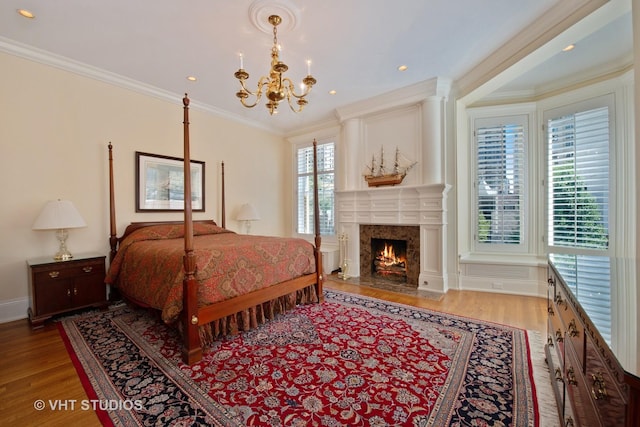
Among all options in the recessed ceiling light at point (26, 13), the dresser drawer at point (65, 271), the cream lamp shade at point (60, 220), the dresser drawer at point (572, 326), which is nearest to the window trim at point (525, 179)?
the dresser drawer at point (572, 326)

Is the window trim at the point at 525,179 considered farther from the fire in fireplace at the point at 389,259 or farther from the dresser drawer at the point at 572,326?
the dresser drawer at the point at 572,326

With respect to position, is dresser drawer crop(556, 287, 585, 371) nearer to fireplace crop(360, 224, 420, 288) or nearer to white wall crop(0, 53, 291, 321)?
fireplace crop(360, 224, 420, 288)

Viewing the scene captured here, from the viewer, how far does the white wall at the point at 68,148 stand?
2.78 metres

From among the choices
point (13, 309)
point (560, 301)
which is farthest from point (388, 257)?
point (13, 309)

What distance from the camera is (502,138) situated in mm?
3963

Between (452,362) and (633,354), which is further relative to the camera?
(452,362)

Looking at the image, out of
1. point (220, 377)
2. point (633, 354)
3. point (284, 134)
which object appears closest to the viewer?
point (633, 354)

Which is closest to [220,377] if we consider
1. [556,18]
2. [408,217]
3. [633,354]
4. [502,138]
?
[633,354]

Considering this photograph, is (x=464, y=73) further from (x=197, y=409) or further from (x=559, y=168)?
(x=197, y=409)

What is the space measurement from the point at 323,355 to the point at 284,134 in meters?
4.88

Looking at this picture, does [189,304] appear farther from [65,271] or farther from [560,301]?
[560,301]

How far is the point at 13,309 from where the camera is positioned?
2.79 metres

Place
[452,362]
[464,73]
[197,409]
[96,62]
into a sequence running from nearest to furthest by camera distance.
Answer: [197,409], [452,362], [96,62], [464,73]

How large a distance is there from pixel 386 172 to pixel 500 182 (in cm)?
168
